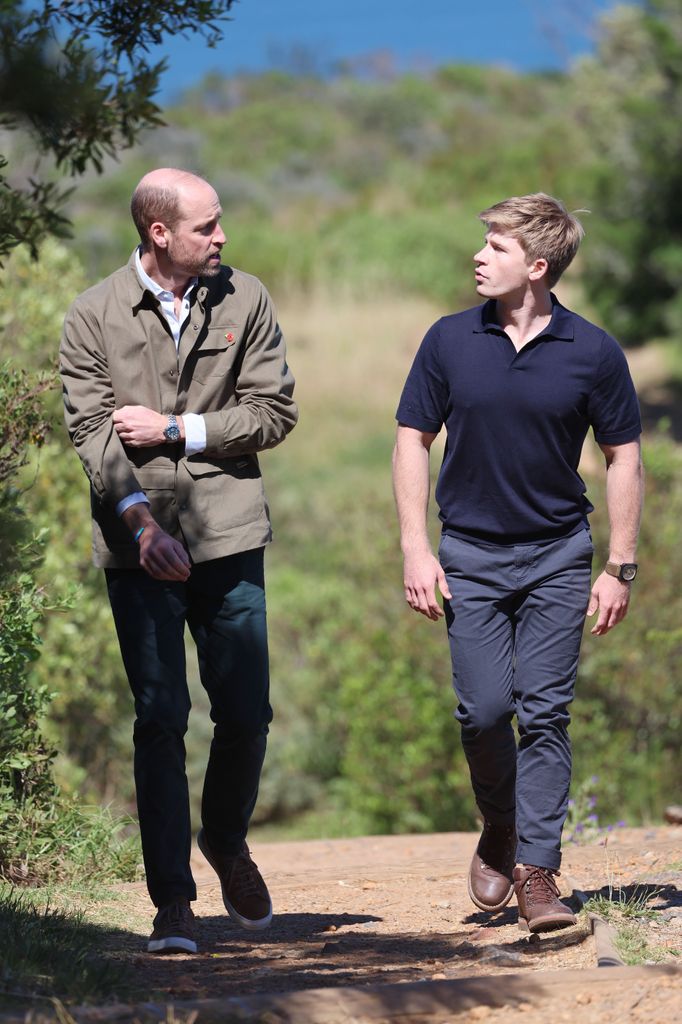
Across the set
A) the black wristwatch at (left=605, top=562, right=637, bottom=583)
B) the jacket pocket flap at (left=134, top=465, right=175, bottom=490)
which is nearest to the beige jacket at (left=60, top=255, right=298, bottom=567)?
the jacket pocket flap at (left=134, top=465, right=175, bottom=490)

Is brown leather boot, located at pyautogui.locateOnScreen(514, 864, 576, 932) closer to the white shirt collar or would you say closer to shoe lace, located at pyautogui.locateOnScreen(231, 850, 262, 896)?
shoe lace, located at pyautogui.locateOnScreen(231, 850, 262, 896)

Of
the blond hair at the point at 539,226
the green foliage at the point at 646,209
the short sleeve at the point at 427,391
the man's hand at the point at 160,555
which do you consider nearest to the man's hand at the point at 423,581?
the short sleeve at the point at 427,391

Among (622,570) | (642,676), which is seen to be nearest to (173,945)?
(622,570)

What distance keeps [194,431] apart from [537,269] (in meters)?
1.17

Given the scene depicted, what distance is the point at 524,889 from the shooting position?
4242mm

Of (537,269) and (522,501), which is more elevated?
(537,269)

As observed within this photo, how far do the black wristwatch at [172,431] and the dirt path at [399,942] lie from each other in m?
1.49

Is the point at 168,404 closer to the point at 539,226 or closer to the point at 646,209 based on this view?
the point at 539,226

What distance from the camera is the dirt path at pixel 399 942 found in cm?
326

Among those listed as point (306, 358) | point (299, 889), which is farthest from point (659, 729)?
point (306, 358)

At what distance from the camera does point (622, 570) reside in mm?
4391

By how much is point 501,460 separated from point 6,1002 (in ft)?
6.86

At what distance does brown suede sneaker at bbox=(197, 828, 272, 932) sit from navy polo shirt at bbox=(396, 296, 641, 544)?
4.30 ft

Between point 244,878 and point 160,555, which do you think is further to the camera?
point 244,878
